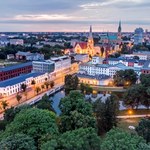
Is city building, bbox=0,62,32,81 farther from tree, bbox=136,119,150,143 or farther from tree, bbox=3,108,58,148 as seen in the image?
tree, bbox=136,119,150,143

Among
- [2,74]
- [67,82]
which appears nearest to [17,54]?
[2,74]

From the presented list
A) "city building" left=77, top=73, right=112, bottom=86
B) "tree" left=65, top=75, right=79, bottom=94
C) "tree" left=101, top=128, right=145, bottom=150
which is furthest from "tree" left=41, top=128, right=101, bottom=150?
"city building" left=77, top=73, right=112, bottom=86

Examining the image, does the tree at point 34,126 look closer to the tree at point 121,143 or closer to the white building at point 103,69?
the tree at point 121,143

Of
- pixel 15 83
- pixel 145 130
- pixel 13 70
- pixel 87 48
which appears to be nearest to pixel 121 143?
pixel 145 130

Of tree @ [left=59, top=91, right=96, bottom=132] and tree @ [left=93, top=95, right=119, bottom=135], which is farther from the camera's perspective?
tree @ [left=93, top=95, right=119, bottom=135]

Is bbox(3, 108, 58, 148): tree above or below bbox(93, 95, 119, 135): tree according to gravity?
above

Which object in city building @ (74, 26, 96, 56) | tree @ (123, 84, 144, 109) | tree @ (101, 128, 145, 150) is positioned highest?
city building @ (74, 26, 96, 56)
